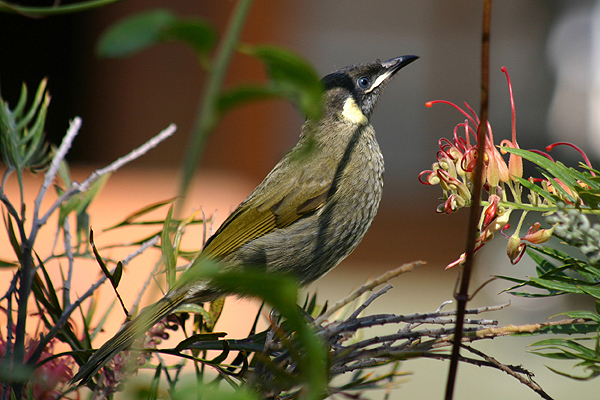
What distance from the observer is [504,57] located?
27.4ft

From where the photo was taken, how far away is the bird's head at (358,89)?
2.66m

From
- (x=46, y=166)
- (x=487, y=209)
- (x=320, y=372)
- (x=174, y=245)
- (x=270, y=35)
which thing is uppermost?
(x=270, y=35)

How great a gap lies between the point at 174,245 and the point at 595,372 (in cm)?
77

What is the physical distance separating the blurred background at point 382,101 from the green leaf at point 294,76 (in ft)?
21.1

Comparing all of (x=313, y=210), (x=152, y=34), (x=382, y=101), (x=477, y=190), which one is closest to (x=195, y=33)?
(x=152, y=34)

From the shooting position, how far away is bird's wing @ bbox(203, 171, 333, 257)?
2287 millimetres

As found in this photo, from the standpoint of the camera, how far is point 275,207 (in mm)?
2404

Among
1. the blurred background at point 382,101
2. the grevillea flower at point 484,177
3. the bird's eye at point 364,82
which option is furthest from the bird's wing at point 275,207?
the blurred background at point 382,101

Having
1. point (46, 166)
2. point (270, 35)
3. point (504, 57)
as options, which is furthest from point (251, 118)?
point (46, 166)

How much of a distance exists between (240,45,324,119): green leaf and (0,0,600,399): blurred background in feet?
21.1

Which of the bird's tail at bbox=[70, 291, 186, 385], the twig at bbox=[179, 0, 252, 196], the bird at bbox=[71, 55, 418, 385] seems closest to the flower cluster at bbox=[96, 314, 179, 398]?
the bird's tail at bbox=[70, 291, 186, 385]

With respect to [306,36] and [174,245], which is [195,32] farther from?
[306,36]

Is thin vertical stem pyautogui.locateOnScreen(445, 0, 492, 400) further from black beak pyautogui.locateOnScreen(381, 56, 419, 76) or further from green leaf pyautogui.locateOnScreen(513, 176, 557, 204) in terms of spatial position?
black beak pyautogui.locateOnScreen(381, 56, 419, 76)

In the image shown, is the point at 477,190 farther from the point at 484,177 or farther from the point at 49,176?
the point at 49,176
